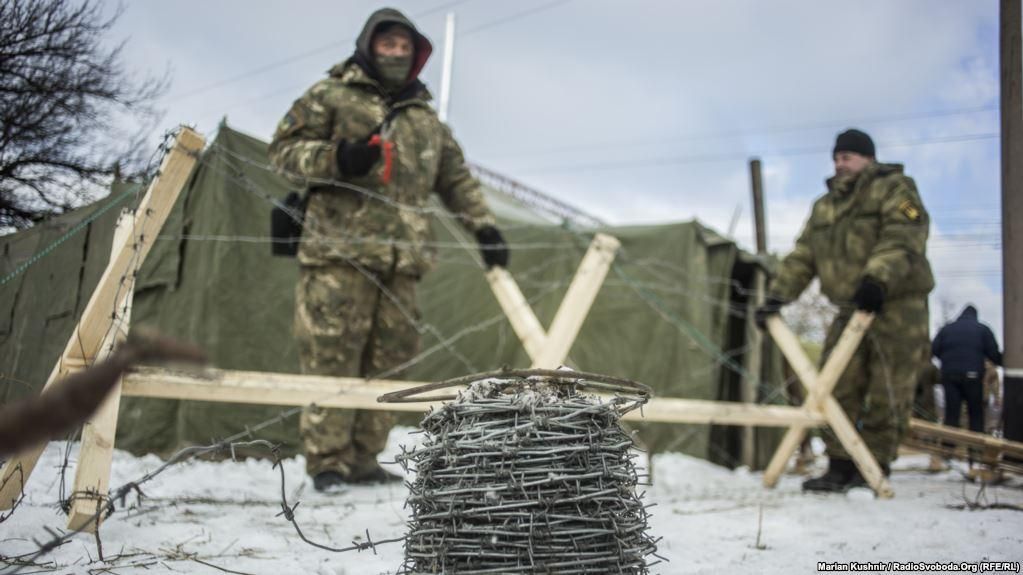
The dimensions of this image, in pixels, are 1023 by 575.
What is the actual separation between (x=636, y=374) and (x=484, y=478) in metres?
4.37

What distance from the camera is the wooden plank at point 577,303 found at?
125 inches

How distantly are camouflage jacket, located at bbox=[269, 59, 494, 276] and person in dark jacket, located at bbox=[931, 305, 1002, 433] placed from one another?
4.96m

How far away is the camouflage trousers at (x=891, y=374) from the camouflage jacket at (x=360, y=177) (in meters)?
2.44

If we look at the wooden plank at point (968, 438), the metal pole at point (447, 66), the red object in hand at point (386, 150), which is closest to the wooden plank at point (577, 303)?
the red object in hand at point (386, 150)

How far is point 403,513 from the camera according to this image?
2730mm

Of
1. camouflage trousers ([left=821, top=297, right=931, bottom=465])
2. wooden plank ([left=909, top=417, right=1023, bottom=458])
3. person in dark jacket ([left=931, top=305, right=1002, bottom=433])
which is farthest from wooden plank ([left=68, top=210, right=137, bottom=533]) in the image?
person in dark jacket ([left=931, top=305, right=1002, bottom=433])

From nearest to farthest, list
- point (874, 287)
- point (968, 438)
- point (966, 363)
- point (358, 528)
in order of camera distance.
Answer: point (358, 528) → point (874, 287) → point (968, 438) → point (966, 363)

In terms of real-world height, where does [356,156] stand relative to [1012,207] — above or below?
below

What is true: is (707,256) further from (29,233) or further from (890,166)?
(29,233)

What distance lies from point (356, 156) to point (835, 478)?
3021 millimetres

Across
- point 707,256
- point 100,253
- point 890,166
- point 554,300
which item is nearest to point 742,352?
point 707,256

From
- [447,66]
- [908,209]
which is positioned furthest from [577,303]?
[447,66]

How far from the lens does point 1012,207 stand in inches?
172

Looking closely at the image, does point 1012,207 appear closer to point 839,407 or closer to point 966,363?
point 839,407
